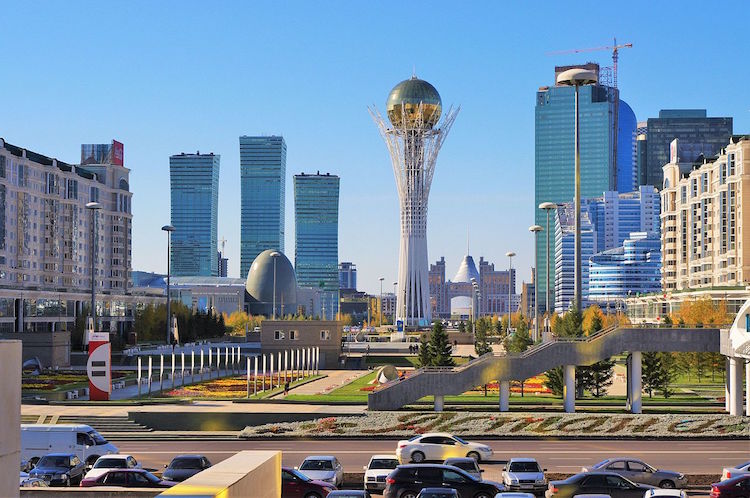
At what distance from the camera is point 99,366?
6469 cm

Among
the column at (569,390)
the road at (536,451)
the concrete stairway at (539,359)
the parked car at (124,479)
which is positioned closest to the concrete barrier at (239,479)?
the parked car at (124,479)

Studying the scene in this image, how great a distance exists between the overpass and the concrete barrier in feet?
134

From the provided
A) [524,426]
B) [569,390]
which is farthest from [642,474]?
[569,390]

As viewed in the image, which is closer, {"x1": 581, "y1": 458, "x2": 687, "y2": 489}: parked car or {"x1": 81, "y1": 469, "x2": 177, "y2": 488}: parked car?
{"x1": 81, "y1": 469, "x2": 177, "y2": 488}: parked car

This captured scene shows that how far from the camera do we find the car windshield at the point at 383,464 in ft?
121

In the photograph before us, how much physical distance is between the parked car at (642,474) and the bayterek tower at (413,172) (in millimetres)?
140311

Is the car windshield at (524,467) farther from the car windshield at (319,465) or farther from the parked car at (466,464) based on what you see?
the car windshield at (319,465)

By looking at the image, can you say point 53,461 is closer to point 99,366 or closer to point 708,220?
point 99,366

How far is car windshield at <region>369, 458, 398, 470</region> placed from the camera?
121ft

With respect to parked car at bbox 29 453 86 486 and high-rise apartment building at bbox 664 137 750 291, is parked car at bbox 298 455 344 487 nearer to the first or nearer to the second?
parked car at bbox 29 453 86 486

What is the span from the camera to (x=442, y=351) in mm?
79688

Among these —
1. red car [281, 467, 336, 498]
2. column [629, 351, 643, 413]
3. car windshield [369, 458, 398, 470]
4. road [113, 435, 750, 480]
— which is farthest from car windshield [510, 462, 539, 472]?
column [629, 351, 643, 413]

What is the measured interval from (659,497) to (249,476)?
62.3 feet

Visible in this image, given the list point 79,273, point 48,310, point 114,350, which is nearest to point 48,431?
point 114,350
